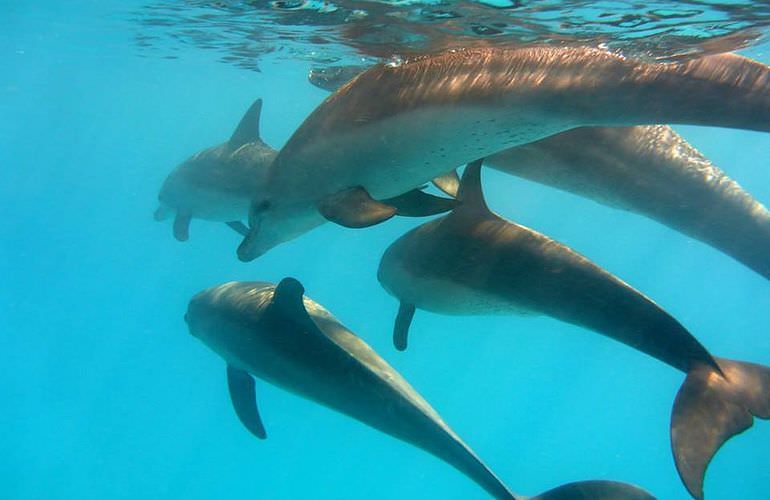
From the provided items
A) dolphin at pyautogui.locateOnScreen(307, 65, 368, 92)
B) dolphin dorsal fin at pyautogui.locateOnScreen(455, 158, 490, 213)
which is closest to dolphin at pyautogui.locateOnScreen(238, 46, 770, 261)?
dolphin dorsal fin at pyautogui.locateOnScreen(455, 158, 490, 213)

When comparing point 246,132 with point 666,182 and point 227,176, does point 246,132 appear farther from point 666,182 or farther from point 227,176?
point 666,182

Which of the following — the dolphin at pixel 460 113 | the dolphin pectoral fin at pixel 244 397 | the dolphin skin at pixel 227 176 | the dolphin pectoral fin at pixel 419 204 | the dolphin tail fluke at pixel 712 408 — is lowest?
the dolphin pectoral fin at pixel 244 397

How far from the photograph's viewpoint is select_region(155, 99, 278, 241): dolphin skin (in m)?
9.54

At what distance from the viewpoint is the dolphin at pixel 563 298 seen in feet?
14.1

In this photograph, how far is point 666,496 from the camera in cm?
3950

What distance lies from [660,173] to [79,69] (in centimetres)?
3289

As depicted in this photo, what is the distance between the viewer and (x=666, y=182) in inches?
242

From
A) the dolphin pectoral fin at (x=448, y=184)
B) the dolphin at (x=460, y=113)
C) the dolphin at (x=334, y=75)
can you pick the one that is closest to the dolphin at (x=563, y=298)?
the dolphin pectoral fin at (x=448, y=184)

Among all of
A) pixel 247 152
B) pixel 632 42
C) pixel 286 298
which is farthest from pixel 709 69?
pixel 247 152

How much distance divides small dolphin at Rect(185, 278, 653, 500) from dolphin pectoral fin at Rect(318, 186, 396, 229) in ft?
3.54

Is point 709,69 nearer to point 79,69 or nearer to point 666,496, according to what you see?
point 79,69

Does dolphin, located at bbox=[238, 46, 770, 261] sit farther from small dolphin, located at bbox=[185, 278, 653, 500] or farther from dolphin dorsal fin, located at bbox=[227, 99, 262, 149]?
dolphin dorsal fin, located at bbox=[227, 99, 262, 149]

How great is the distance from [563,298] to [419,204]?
1.47m

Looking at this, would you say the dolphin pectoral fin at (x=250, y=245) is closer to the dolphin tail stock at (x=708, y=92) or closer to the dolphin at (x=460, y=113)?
the dolphin at (x=460, y=113)
